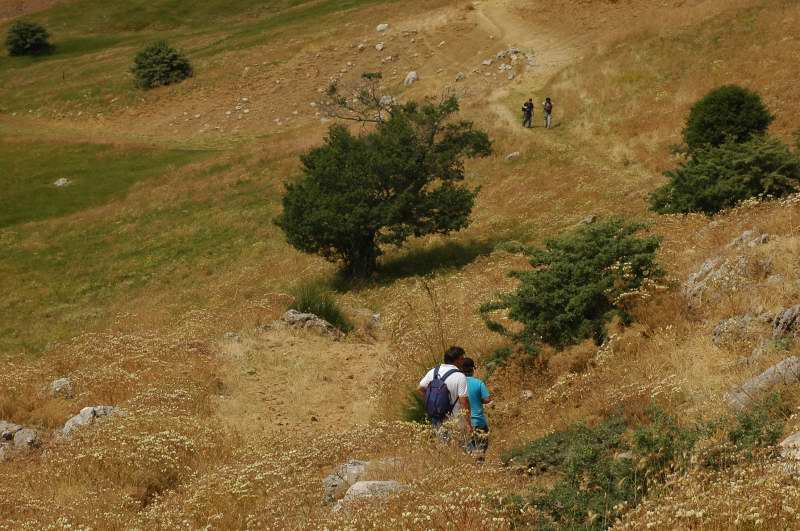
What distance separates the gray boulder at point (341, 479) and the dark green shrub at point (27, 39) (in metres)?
84.6

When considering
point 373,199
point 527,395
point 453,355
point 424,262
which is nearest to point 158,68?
point 373,199

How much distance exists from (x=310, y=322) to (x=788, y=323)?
1122 cm

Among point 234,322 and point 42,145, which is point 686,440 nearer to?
point 234,322

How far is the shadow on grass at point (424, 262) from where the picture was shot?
25.5 m

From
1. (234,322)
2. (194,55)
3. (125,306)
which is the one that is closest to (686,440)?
(234,322)

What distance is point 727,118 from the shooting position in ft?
86.3

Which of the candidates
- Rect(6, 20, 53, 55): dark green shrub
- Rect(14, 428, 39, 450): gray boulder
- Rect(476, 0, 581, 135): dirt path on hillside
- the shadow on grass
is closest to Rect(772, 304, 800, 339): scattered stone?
Rect(14, 428, 39, 450): gray boulder

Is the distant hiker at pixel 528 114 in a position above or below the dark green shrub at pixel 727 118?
below

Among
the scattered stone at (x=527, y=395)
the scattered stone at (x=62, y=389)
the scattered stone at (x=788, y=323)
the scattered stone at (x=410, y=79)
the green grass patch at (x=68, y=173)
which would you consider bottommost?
the green grass patch at (x=68, y=173)

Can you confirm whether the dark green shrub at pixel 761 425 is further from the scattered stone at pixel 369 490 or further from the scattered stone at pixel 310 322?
the scattered stone at pixel 310 322

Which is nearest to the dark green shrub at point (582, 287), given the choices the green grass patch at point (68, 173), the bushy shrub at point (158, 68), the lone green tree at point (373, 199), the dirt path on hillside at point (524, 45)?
the lone green tree at point (373, 199)

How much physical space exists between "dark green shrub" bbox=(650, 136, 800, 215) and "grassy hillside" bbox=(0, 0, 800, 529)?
99cm

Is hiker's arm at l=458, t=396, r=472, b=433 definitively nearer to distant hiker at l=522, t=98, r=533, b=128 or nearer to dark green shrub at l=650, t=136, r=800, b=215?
dark green shrub at l=650, t=136, r=800, b=215

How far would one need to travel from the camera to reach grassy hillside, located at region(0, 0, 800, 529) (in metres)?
8.55
